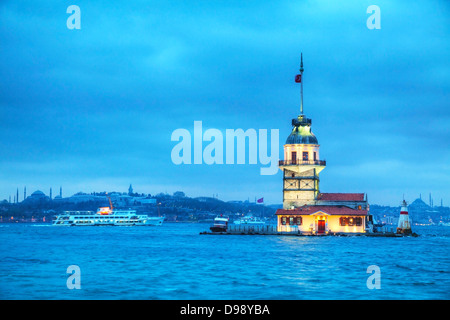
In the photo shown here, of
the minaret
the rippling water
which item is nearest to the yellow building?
the minaret

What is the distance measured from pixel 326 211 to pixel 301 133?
13952mm

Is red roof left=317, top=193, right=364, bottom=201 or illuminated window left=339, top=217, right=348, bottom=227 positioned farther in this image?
red roof left=317, top=193, right=364, bottom=201

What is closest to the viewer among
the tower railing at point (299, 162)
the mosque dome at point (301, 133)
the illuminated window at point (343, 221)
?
the illuminated window at point (343, 221)

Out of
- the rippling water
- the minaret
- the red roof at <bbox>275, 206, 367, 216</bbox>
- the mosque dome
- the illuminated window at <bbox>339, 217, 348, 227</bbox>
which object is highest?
the mosque dome

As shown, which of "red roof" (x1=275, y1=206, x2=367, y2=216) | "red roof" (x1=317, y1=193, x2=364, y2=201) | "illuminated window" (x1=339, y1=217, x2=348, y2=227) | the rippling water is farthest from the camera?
"red roof" (x1=317, y1=193, x2=364, y2=201)

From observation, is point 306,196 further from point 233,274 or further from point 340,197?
point 233,274

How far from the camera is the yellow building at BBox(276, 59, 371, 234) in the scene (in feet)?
332

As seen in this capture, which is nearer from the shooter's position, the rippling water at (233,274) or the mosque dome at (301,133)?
the rippling water at (233,274)

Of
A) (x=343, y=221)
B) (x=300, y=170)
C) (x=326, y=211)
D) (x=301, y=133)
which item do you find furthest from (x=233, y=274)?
(x=301, y=133)

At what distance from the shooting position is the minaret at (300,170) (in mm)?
105125

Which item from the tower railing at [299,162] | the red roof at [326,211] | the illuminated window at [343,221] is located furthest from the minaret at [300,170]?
the illuminated window at [343,221]

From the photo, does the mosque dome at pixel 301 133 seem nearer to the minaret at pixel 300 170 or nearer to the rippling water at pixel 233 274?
the minaret at pixel 300 170

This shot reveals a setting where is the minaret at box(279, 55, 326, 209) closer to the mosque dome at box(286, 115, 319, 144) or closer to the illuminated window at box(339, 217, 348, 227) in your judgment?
the mosque dome at box(286, 115, 319, 144)
